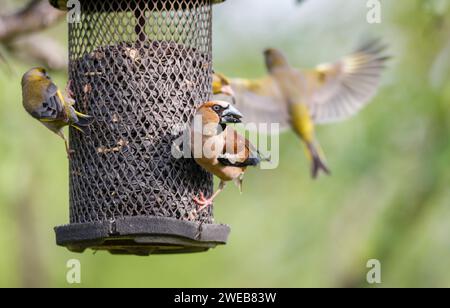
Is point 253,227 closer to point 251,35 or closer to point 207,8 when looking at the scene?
point 251,35

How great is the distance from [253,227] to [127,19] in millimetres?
10187

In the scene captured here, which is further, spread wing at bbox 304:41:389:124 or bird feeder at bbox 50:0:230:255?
spread wing at bbox 304:41:389:124

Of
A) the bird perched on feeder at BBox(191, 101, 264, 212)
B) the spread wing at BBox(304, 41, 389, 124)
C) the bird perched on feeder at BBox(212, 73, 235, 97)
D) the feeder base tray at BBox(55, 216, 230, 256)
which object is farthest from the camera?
the spread wing at BBox(304, 41, 389, 124)

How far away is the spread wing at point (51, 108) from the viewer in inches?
267

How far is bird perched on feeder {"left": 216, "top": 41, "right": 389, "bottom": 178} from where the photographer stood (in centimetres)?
1034

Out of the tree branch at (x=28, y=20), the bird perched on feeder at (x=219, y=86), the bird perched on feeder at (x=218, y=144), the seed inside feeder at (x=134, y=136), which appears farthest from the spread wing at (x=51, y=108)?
the tree branch at (x=28, y=20)

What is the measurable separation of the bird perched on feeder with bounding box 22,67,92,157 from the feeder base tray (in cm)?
77

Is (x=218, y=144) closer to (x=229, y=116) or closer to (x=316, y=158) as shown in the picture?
(x=229, y=116)

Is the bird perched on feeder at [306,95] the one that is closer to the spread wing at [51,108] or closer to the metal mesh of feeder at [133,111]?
the metal mesh of feeder at [133,111]

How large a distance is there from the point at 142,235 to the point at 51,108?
1163mm

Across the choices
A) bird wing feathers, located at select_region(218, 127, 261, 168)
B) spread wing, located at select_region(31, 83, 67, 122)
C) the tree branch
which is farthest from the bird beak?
the tree branch

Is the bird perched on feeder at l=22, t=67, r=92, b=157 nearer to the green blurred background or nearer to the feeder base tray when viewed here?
the feeder base tray

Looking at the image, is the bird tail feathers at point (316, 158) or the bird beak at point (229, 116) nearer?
the bird beak at point (229, 116)

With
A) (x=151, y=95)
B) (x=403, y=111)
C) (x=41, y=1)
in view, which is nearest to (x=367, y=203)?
(x=403, y=111)
